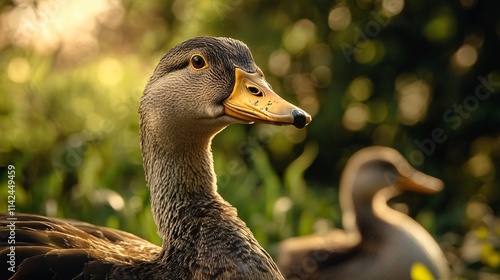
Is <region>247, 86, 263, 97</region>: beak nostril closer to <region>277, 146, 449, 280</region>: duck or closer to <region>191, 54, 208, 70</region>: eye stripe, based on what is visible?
<region>191, 54, 208, 70</region>: eye stripe

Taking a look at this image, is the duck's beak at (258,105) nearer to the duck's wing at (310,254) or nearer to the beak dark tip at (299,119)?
the beak dark tip at (299,119)

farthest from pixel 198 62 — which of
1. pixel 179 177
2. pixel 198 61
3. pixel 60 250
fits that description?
pixel 60 250

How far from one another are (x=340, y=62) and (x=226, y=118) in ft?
17.3

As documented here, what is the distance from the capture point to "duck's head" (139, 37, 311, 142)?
348 centimetres

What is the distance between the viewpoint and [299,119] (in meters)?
3.17

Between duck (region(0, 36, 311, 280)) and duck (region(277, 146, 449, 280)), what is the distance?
92.3 inches

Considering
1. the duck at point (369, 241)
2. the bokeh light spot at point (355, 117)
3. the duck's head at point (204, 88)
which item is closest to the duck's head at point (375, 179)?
the duck at point (369, 241)

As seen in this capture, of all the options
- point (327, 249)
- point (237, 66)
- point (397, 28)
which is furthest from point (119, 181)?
point (237, 66)

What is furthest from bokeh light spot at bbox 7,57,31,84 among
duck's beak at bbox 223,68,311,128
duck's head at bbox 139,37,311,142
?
duck's beak at bbox 223,68,311,128

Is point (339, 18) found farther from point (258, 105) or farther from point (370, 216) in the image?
point (258, 105)

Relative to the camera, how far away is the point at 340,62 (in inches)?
341

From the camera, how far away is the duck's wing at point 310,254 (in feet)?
19.7

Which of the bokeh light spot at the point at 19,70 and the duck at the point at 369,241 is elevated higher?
the bokeh light spot at the point at 19,70

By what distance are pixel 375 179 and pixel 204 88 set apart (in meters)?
3.74
